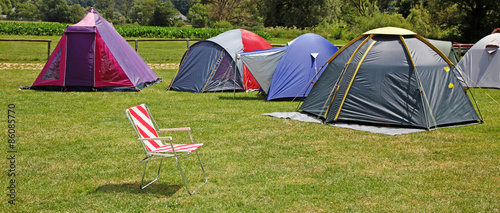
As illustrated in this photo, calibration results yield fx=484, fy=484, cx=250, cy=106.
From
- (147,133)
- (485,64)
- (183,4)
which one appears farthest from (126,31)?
(183,4)

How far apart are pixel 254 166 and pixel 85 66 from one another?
9.14 m

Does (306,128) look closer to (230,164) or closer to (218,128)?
(218,128)

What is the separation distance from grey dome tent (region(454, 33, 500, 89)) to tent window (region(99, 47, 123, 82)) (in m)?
10.8

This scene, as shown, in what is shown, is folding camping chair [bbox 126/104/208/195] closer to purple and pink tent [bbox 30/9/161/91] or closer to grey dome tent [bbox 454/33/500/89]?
purple and pink tent [bbox 30/9/161/91]

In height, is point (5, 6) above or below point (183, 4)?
below

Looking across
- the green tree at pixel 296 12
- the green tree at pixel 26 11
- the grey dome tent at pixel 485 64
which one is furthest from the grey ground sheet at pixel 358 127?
the green tree at pixel 26 11

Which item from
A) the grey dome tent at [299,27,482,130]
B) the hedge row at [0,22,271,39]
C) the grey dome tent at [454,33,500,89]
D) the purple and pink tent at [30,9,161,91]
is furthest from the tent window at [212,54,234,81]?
the hedge row at [0,22,271,39]

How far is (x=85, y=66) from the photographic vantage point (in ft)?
47.0

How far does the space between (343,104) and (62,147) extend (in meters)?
5.46

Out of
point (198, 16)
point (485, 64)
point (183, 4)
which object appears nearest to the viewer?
point (485, 64)

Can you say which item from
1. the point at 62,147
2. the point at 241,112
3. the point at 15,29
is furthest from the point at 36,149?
the point at 15,29

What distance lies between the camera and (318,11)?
162 feet

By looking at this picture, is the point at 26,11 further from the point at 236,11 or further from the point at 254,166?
the point at 254,166

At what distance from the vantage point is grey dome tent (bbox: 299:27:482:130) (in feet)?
31.7
